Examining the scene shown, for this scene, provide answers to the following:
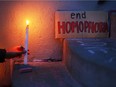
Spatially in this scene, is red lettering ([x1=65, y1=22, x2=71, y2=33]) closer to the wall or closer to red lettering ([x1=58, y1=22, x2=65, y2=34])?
red lettering ([x1=58, y1=22, x2=65, y2=34])

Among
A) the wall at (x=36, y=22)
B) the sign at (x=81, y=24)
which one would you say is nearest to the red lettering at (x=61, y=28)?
the sign at (x=81, y=24)

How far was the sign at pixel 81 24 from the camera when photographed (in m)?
3.26

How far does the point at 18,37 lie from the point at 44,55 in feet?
1.26

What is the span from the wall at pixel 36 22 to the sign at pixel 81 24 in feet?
0.33

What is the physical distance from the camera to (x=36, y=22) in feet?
10.9

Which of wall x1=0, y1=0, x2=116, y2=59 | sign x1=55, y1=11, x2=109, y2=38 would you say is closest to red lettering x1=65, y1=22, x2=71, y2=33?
sign x1=55, y1=11, x2=109, y2=38

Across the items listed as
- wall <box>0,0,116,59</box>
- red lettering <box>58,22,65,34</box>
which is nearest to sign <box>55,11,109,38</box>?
red lettering <box>58,22,65,34</box>

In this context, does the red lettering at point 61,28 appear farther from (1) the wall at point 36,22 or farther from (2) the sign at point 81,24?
(1) the wall at point 36,22

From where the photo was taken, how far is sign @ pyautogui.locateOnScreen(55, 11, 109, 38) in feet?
10.7

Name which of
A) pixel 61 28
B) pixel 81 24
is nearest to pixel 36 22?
pixel 61 28

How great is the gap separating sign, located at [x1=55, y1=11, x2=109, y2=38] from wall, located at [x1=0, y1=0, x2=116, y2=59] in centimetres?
10

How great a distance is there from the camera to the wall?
328 centimetres

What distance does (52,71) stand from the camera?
2732 millimetres

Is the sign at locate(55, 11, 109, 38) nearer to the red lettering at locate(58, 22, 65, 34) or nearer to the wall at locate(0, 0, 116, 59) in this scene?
the red lettering at locate(58, 22, 65, 34)
